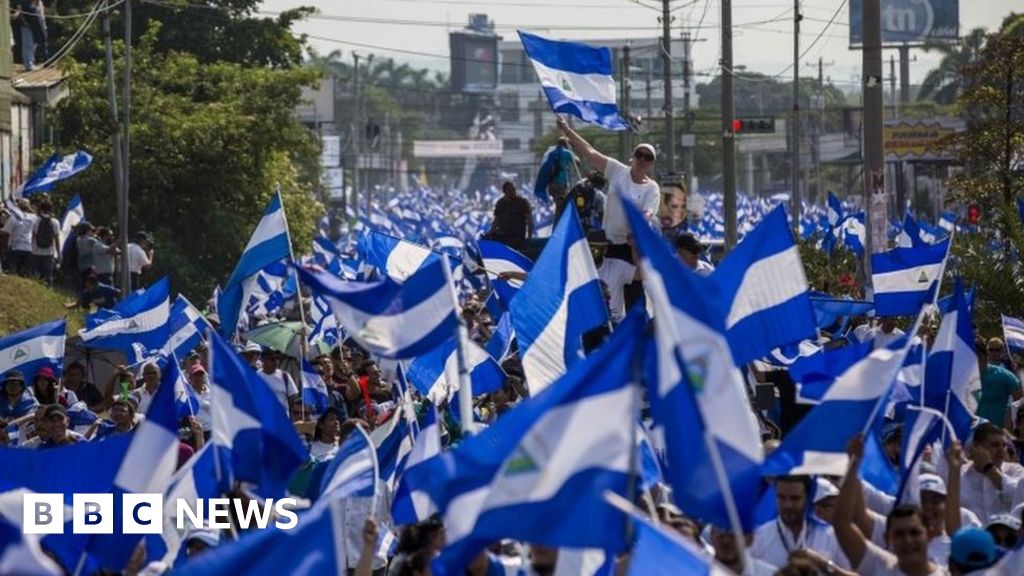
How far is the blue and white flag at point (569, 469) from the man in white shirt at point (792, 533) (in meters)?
1.61

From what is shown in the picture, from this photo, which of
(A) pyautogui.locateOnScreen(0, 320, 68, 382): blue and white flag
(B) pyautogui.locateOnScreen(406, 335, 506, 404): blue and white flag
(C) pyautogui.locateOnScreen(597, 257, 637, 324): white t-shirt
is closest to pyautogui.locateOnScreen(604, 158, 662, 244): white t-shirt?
(C) pyautogui.locateOnScreen(597, 257, 637, 324): white t-shirt

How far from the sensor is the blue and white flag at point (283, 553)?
925 centimetres

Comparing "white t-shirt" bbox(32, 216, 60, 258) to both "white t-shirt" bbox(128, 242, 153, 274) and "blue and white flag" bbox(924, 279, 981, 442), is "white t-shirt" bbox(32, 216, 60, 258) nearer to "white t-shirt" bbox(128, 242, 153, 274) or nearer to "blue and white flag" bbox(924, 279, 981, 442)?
"white t-shirt" bbox(128, 242, 153, 274)

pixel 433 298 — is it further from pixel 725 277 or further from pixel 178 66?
pixel 178 66

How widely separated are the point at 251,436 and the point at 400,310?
3.26 feet

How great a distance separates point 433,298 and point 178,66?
3876 centimetres

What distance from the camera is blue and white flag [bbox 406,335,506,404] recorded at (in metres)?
15.5

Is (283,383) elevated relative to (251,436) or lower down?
lower down

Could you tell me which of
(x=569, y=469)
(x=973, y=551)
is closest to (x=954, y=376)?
(x=973, y=551)

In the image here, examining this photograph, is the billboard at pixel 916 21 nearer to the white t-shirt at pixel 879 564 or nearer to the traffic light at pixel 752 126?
the traffic light at pixel 752 126

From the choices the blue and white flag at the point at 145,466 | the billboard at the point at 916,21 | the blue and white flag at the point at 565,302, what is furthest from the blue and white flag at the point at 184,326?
the billboard at the point at 916,21

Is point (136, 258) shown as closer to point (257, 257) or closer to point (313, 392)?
point (313, 392)

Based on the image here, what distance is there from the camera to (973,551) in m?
10.6

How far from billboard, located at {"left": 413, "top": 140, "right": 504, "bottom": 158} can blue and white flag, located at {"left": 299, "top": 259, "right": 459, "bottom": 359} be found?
178 meters
